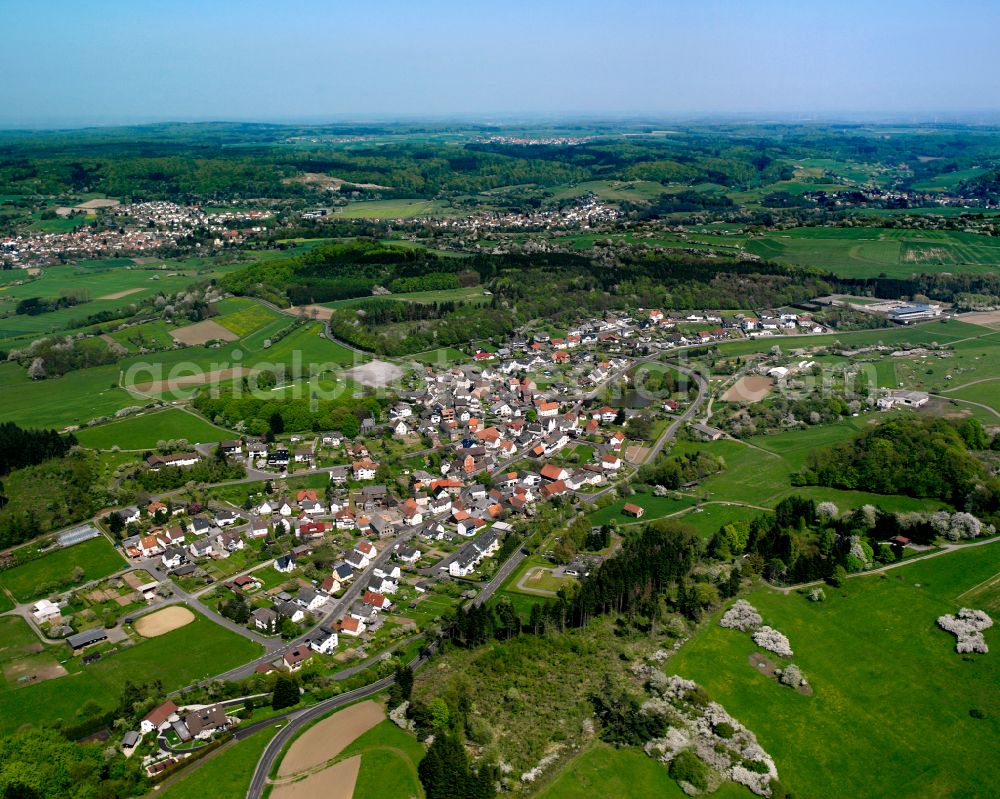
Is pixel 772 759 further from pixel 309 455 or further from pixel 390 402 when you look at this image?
pixel 390 402

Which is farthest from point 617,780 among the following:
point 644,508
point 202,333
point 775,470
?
point 202,333

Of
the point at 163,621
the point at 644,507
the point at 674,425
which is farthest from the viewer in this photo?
the point at 674,425

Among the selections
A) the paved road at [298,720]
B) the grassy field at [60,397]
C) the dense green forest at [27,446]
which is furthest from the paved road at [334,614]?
the grassy field at [60,397]

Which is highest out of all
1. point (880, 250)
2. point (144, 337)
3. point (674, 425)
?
point (880, 250)

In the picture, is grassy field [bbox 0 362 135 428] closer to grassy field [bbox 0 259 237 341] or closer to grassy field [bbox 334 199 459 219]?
grassy field [bbox 0 259 237 341]

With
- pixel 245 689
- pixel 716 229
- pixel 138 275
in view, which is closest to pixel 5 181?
pixel 138 275

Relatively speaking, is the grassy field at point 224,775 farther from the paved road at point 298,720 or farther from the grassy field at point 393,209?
the grassy field at point 393,209

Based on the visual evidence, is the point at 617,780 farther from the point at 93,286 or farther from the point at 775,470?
the point at 93,286
